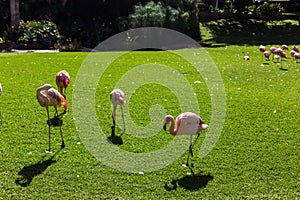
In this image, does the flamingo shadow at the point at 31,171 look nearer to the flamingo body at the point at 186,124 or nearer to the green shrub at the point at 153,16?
the flamingo body at the point at 186,124

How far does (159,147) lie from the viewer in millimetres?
5000

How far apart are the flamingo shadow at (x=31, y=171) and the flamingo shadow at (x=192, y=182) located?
1395 mm

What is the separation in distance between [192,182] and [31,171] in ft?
5.77

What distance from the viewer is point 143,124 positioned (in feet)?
19.0

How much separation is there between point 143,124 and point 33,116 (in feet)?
5.61

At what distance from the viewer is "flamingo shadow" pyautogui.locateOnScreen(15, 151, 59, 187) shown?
4.11 m

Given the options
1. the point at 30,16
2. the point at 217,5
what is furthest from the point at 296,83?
the point at 217,5

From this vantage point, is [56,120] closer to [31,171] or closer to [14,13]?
[31,171]

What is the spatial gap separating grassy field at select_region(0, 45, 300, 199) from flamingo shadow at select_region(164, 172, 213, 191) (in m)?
0.01

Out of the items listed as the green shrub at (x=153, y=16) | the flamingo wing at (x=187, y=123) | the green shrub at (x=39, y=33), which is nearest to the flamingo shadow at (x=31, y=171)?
the flamingo wing at (x=187, y=123)

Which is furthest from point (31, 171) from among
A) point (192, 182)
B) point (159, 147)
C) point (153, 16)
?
point (153, 16)

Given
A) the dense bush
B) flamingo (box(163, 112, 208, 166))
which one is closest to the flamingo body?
flamingo (box(163, 112, 208, 166))

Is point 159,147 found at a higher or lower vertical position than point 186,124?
lower

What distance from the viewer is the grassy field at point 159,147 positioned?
13.2 feet
